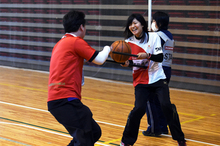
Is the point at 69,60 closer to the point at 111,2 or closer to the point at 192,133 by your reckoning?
the point at 192,133

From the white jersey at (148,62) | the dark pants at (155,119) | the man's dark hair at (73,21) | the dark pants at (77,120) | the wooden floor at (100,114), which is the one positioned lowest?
the wooden floor at (100,114)

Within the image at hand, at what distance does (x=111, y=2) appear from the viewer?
26.5 ft

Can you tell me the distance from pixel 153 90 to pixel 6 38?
8117 millimetres

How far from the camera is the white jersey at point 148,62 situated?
3252 mm

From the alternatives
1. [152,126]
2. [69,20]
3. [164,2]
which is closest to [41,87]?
[164,2]

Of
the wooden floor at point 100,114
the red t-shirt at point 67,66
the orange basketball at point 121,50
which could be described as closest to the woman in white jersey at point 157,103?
the wooden floor at point 100,114

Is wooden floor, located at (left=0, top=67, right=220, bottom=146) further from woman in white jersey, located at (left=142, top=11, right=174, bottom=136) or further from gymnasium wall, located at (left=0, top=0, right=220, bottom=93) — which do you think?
gymnasium wall, located at (left=0, top=0, right=220, bottom=93)

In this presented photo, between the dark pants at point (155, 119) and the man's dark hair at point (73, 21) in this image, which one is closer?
the man's dark hair at point (73, 21)

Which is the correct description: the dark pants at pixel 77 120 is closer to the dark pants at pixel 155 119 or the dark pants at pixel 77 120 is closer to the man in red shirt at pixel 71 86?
the man in red shirt at pixel 71 86

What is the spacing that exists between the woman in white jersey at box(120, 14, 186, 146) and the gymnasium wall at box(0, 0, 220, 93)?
3655 mm

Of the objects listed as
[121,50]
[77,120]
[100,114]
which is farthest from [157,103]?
[77,120]

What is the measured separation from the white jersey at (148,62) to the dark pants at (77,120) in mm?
1016

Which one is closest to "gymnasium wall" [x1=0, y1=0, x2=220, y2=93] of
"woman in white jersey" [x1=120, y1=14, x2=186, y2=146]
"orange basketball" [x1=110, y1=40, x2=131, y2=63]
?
"woman in white jersey" [x1=120, y1=14, x2=186, y2=146]

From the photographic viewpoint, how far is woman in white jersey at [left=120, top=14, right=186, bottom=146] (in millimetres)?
3158
